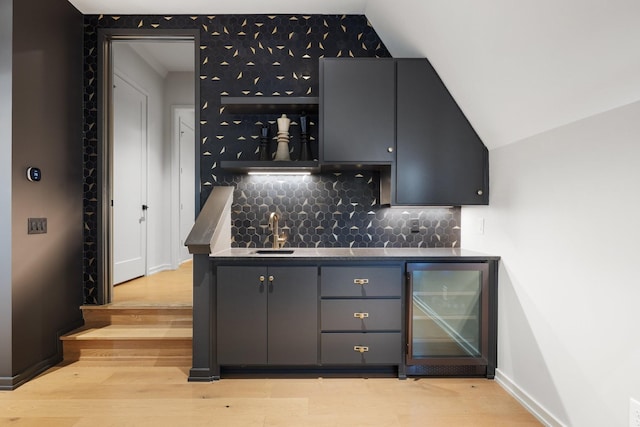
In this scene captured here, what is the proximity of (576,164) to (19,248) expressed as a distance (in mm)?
3411

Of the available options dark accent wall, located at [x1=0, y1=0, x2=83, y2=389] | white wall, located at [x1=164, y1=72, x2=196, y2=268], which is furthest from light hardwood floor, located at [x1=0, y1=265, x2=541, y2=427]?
white wall, located at [x1=164, y1=72, x2=196, y2=268]

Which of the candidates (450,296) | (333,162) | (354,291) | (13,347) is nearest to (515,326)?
(450,296)

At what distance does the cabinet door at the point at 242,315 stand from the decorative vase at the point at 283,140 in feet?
3.05

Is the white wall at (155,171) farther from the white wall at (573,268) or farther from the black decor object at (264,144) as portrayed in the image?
the white wall at (573,268)

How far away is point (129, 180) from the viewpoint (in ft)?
14.1

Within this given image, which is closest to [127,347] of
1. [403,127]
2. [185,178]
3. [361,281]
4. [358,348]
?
[358,348]

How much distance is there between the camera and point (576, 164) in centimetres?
180

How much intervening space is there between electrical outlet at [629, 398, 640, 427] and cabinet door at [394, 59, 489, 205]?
1476 mm

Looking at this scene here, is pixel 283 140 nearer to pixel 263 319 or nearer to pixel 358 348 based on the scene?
pixel 263 319

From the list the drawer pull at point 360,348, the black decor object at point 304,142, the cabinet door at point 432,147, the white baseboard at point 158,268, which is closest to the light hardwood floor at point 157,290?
the white baseboard at point 158,268

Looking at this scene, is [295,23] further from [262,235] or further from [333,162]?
[262,235]

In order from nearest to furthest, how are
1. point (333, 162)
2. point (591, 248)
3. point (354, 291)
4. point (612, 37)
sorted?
point (612, 37) < point (591, 248) < point (354, 291) < point (333, 162)

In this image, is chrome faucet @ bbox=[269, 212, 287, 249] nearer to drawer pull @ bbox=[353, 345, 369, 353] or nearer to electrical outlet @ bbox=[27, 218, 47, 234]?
drawer pull @ bbox=[353, 345, 369, 353]

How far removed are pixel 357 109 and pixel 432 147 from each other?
2.05 feet
